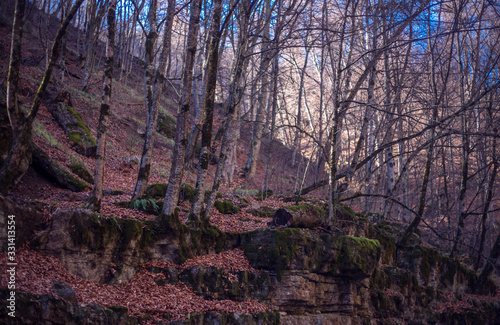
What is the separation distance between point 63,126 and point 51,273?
415 inches

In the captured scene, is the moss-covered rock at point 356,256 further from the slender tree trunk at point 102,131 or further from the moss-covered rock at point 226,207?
the slender tree trunk at point 102,131

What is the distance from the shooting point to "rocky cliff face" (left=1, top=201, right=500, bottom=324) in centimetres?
634

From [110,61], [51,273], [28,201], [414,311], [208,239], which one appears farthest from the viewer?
[414,311]

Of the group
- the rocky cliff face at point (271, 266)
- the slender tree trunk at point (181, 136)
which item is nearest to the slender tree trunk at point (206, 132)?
the slender tree trunk at point (181, 136)

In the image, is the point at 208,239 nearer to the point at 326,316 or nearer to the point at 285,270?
the point at 285,270

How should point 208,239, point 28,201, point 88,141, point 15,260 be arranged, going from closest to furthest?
1. point 15,260
2. point 28,201
3. point 208,239
4. point 88,141

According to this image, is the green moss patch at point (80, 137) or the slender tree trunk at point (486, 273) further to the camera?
the slender tree trunk at point (486, 273)

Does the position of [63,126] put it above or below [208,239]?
above

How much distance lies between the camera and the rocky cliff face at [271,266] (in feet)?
20.8

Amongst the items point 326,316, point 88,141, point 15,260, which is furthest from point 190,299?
point 88,141

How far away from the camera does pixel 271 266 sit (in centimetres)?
819

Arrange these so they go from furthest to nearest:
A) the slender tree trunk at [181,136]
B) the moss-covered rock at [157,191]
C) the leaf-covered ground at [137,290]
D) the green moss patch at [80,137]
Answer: the green moss patch at [80,137] → the moss-covered rock at [157,191] → the slender tree trunk at [181,136] → the leaf-covered ground at [137,290]

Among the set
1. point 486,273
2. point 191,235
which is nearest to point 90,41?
point 191,235

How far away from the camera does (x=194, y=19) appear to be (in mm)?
8422
